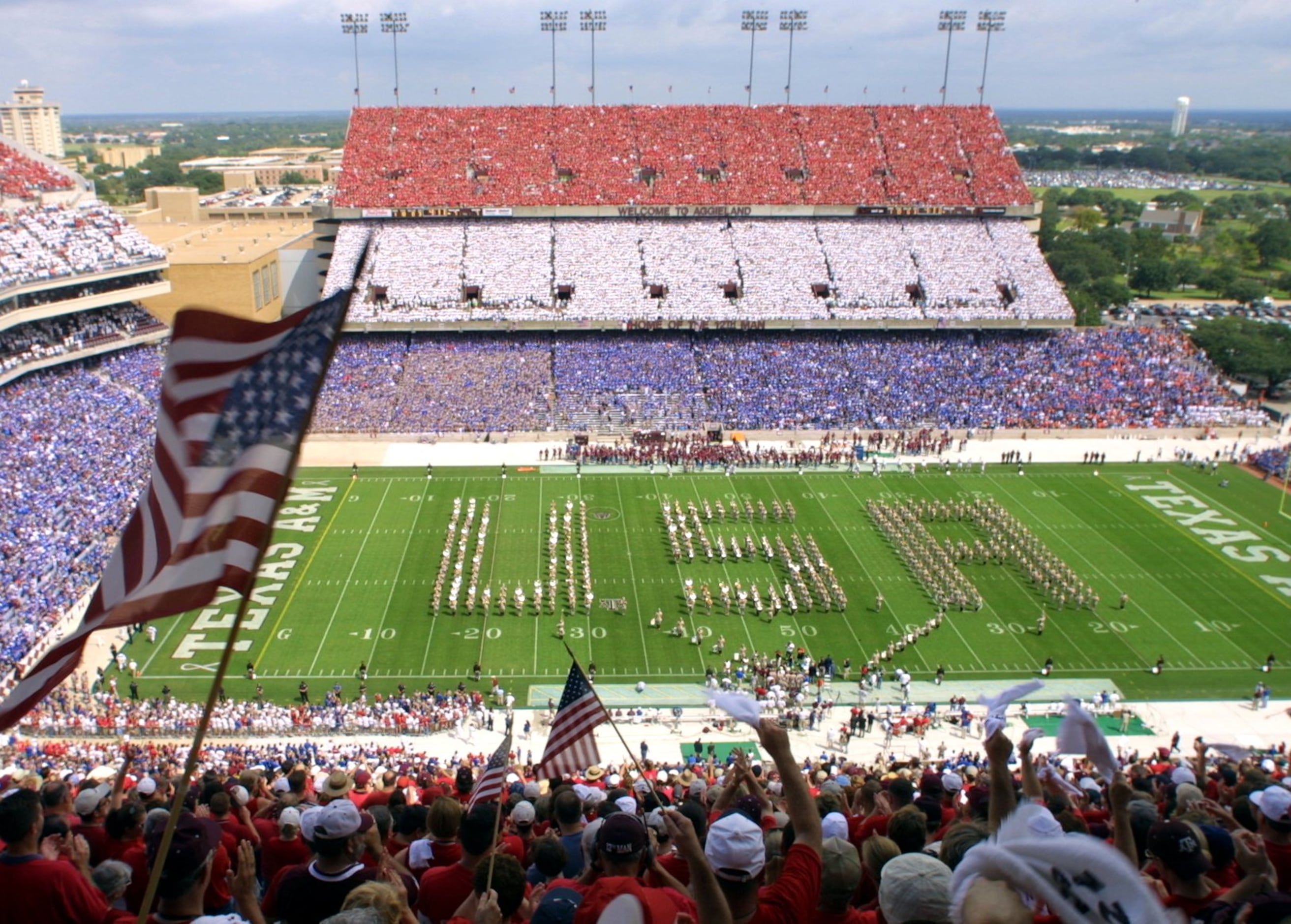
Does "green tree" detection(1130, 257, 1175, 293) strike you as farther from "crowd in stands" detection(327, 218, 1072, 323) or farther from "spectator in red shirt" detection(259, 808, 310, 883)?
"spectator in red shirt" detection(259, 808, 310, 883)

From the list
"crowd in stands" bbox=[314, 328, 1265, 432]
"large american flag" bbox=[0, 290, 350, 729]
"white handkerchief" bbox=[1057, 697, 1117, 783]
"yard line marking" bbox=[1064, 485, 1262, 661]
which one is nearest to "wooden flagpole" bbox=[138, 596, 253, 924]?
"large american flag" bbox=[0, 290, 350, 729]

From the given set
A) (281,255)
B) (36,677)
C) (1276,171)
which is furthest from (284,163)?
(36,677)

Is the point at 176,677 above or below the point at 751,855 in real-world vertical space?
below

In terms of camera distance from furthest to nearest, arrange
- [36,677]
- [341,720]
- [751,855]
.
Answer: [341,720] < [36,677] < [751,855]

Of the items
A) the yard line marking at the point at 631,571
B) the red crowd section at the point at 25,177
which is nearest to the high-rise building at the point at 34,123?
the red crowd section at the point at 25,177

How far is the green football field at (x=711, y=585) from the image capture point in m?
22.1

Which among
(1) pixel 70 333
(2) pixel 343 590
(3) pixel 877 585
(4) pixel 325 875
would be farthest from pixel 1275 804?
(1) pixel 70 333

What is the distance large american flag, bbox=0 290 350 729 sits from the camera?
552 cm

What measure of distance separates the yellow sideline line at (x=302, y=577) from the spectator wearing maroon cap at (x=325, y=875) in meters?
18.5

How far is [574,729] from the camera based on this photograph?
9719mm

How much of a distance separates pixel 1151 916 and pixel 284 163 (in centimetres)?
17662

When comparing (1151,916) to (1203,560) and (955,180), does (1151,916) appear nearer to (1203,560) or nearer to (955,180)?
(1203,560)

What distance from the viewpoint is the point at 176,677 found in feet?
69.3

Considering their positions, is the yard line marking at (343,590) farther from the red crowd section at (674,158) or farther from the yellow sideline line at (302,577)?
the red crowd section at (674,158)
